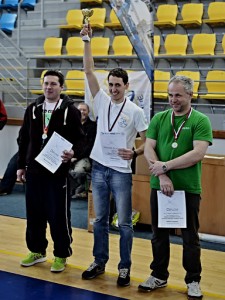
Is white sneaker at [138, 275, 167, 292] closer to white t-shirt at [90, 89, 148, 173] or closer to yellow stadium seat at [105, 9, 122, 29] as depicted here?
white t-shirt at [90, 89, 148, 173]

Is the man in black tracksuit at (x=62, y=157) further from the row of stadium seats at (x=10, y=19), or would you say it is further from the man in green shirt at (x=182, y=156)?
the row of stadium seats at (x=10, y=19)

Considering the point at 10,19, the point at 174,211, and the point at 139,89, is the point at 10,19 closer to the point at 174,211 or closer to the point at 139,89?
the point at 139,89

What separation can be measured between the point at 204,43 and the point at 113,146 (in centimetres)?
478

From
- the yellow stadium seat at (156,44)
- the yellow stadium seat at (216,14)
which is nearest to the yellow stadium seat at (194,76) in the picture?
the yellow stadium seat at (156,44)

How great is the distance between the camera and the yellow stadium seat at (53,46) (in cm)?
839

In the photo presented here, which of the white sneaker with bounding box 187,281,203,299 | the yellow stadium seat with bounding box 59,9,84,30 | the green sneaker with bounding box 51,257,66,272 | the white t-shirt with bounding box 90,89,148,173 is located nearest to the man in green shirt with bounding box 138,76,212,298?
the white sneaker with bounding box 187,281,203,299

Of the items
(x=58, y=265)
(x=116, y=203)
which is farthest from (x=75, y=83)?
(x=116, y=203)

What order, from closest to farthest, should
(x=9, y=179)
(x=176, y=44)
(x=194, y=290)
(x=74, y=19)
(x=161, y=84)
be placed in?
(x=194, y=290) < (x=9, y=179) < (x=161, y=84) < (x=176, y=44) < (x=74, y=19)

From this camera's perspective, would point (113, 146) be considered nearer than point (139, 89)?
Yes

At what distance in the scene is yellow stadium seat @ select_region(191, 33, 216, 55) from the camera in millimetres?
7199

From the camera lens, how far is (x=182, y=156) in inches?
108

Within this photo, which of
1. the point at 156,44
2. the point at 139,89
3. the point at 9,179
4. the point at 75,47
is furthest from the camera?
the point at 75,47

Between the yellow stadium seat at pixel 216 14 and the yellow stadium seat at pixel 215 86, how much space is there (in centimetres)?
116

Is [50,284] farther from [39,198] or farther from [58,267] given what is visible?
[39,198]
